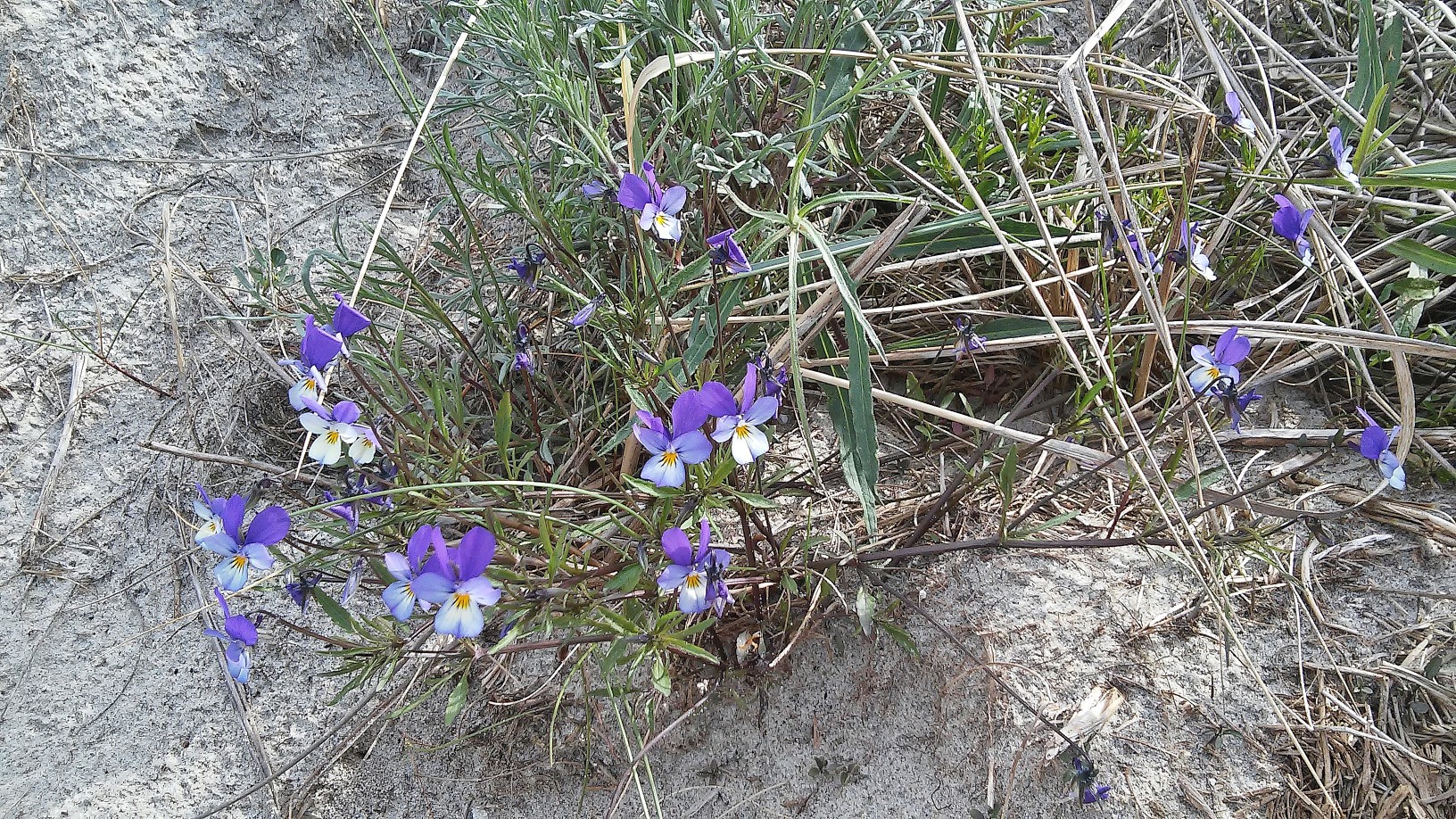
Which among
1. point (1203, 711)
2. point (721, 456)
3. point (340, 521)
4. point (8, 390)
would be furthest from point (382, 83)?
point (1203, 711)

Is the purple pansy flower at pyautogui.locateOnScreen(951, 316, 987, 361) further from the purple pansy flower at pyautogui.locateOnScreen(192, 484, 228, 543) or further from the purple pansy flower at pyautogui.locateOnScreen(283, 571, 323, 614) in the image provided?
the purple pansy flower at pyautogui.locateOnScreen(192, 484, 228, 543)

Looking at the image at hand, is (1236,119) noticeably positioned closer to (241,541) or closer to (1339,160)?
(1339,160)

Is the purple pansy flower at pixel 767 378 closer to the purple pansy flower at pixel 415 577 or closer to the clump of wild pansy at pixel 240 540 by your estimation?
the purple pansy flower at pixel 415 577

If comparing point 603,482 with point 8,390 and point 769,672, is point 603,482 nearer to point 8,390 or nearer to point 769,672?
point 769,672

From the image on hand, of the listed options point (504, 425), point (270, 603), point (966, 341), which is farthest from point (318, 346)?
point (966, 341)

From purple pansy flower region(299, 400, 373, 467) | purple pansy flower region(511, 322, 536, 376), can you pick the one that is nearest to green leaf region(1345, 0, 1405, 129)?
purple pansy flower region(511, 322, 536, 376)
